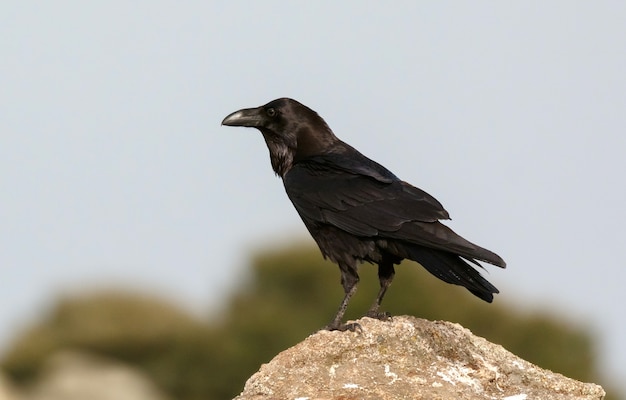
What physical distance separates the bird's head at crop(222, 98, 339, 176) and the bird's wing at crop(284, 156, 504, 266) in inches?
9.8

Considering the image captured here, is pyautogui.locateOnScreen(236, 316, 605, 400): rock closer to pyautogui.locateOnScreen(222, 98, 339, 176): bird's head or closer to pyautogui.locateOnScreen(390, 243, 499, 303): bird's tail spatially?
pyautogui.locateOnScreen(390, 243, 499, 303): bird's tail

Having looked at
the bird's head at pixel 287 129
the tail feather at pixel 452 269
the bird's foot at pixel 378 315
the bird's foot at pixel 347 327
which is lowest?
the bird's foot at pixel 347 327

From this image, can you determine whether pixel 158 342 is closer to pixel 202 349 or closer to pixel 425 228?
pixel 202 349

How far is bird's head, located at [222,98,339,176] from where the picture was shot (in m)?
10.9

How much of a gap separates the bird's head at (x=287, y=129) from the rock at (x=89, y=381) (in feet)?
85.1

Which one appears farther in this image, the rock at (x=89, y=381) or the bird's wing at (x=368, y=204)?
the rock at (x=89, y=381)

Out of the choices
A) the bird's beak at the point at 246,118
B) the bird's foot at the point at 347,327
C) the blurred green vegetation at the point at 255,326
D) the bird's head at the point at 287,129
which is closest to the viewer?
the bird's foot at the point at 347,327

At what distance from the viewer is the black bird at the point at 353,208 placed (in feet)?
31.4

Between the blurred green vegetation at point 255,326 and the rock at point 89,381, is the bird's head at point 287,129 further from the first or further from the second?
the rock at point 89,381

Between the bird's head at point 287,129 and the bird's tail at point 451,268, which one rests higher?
the bird's head at point 287,129

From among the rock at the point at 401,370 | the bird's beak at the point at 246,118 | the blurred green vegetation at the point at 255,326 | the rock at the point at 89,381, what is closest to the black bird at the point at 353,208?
the bird's beak at the point at 246,118

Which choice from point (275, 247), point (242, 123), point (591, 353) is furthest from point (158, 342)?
point (242, 123)

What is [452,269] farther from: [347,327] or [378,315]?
[347,327]

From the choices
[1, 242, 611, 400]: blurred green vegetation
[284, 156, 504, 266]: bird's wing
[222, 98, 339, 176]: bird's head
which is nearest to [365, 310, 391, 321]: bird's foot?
[284, 156, 504, 266]: bird's wing
